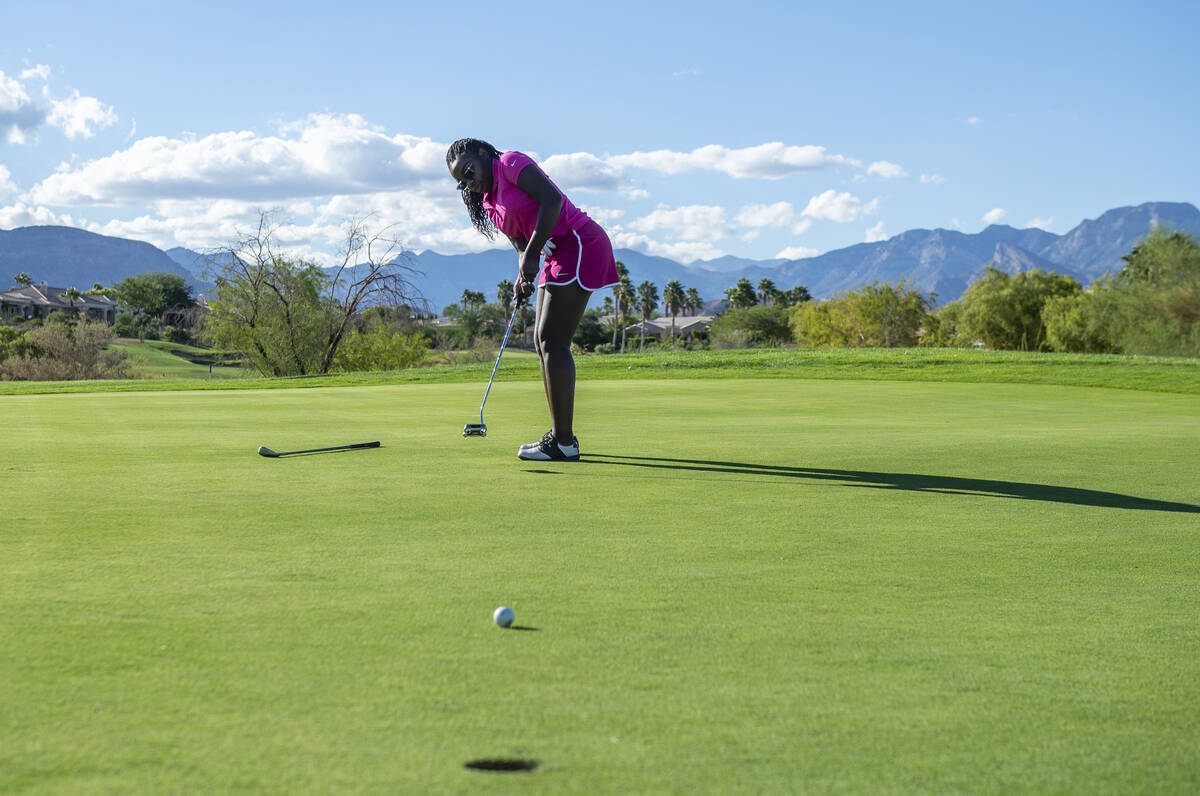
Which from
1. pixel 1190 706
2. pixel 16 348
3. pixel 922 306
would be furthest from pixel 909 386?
pixel 922 306

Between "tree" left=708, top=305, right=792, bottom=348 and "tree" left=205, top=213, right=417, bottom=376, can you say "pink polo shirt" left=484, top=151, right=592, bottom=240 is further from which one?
"tree" left=708, top=305, right=792, bottom=348

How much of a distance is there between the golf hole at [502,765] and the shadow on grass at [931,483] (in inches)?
160

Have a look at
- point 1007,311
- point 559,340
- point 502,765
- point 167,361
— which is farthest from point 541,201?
point 167,361

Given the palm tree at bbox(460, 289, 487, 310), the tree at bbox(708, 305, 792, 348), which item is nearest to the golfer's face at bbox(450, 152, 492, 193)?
the tree at bbox(708, 305, 792, 348)

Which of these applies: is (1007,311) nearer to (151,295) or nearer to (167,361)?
(167,361)

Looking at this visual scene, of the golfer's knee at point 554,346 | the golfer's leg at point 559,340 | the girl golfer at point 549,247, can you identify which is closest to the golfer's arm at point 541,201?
the girl golfer at point 549,247

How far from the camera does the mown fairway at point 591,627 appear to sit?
1880mm

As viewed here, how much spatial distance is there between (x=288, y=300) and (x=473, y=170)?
40715 millimetres

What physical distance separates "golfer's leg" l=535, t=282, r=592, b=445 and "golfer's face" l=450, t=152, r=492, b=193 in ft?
3.06

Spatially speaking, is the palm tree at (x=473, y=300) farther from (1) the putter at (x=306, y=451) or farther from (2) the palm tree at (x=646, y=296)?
(1) the putter at (x=306, y=451)

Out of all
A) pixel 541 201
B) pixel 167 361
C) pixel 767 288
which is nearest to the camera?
pixel 541 201

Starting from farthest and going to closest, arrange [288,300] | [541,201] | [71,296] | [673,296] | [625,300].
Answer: [673,296] → [625,300] → [71,296] → [288,300] → [541,201]

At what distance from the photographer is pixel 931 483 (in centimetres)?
581

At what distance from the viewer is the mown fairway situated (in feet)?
6.17
